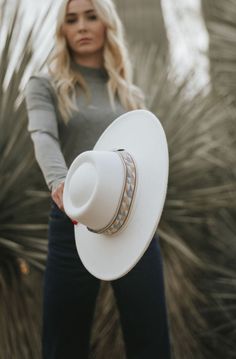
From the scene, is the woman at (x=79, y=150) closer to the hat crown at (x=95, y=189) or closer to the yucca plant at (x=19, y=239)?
the hat crown at (x=95, y=189)

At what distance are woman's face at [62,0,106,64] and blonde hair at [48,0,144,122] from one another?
17mm

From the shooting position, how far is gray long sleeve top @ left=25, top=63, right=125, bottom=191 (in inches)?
80.4

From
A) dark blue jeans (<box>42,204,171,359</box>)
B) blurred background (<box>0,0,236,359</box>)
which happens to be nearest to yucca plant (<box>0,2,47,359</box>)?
blurred background (<box>0,0,236,359</box>)

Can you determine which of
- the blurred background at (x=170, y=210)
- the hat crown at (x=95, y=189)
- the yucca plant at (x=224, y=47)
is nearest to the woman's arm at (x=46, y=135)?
the hat crown at (x=95, y=189)

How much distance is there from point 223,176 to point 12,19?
4.28 feet

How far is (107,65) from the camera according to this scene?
2277 mm

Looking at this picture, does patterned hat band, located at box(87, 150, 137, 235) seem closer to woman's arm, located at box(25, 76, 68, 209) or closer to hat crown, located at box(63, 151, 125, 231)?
hat crown, located at box(63, 151, 125, 231)

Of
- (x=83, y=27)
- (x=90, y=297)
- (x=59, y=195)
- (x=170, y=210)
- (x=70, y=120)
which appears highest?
(x=83, y=27)

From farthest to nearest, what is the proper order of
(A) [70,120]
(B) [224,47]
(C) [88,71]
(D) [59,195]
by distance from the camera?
(B) [224,47]
(C) [88,71]
(A) [70,120]
(D) [59,195]

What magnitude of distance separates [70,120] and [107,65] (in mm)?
264

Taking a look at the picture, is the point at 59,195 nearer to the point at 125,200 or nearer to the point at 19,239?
the point at 125,200

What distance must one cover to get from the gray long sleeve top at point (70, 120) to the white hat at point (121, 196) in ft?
0.64

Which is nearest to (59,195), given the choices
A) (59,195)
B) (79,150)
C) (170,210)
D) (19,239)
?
(59,195)

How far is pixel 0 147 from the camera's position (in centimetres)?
283
